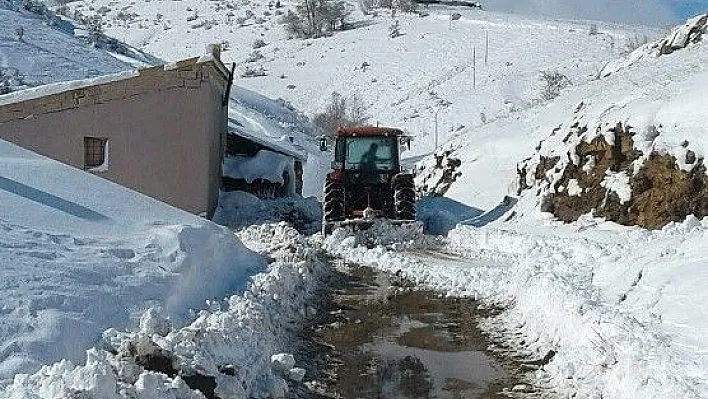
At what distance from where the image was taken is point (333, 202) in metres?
19.6

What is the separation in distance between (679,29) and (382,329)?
65.9ft

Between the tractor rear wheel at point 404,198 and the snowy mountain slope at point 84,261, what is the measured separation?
7328 millimetres

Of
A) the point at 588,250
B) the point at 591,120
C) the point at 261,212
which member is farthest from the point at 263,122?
the point at 588,250

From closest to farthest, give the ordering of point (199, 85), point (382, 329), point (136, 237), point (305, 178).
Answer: point (136, 237) → point (382, 329) → point (199, 85) → point (305, 178)

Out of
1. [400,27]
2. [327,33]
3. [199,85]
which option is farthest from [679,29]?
[327,33]

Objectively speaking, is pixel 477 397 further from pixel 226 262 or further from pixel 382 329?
pixel 226 262

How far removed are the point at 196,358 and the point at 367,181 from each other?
1447 centimetres

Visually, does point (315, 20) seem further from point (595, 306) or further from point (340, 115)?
point (595, 306)

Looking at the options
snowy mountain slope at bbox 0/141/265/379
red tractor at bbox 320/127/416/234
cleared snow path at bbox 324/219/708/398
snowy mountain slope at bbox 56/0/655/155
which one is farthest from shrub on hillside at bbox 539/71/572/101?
snowy mountain slope at bbox 0/141/265/379

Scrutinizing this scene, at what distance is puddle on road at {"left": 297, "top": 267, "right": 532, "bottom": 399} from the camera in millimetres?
7518

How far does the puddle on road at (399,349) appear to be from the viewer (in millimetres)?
7518

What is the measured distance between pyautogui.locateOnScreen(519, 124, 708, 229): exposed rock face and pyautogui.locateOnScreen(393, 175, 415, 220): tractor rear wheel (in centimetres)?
316

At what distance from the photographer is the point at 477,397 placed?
727 centimetres

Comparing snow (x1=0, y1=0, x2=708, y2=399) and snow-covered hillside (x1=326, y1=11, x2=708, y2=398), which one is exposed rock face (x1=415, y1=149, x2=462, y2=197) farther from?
snow (x1=0, y1=0, x2=708, y2=399)
